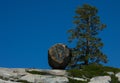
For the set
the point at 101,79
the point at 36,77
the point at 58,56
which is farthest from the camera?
the point at 58,56

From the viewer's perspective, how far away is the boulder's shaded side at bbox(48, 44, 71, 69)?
3859 cm

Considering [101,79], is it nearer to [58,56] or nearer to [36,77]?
[36,77]

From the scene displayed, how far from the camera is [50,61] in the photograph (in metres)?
38.9

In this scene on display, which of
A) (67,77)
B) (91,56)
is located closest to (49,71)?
(67,77)

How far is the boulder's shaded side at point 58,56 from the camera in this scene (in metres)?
38.6

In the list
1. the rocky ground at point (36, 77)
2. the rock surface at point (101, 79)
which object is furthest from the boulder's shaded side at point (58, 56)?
the rock surface at point (101, 79)

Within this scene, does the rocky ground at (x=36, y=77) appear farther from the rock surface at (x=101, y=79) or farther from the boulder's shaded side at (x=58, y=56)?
the boulder's shaded side at (x=58, y=56)

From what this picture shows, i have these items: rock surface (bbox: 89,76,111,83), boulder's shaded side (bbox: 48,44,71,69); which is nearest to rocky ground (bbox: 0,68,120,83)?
rock surface (bbox: 89,76,111,83)

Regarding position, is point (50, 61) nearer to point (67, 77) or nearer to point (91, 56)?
point (67, 77)

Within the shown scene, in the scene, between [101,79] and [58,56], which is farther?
[58,56]

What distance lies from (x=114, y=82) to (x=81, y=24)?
1969cm

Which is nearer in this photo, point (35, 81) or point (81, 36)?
point (35, 81)

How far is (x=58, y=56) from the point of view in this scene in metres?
38.6

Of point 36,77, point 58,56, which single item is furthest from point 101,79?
point 58,56
